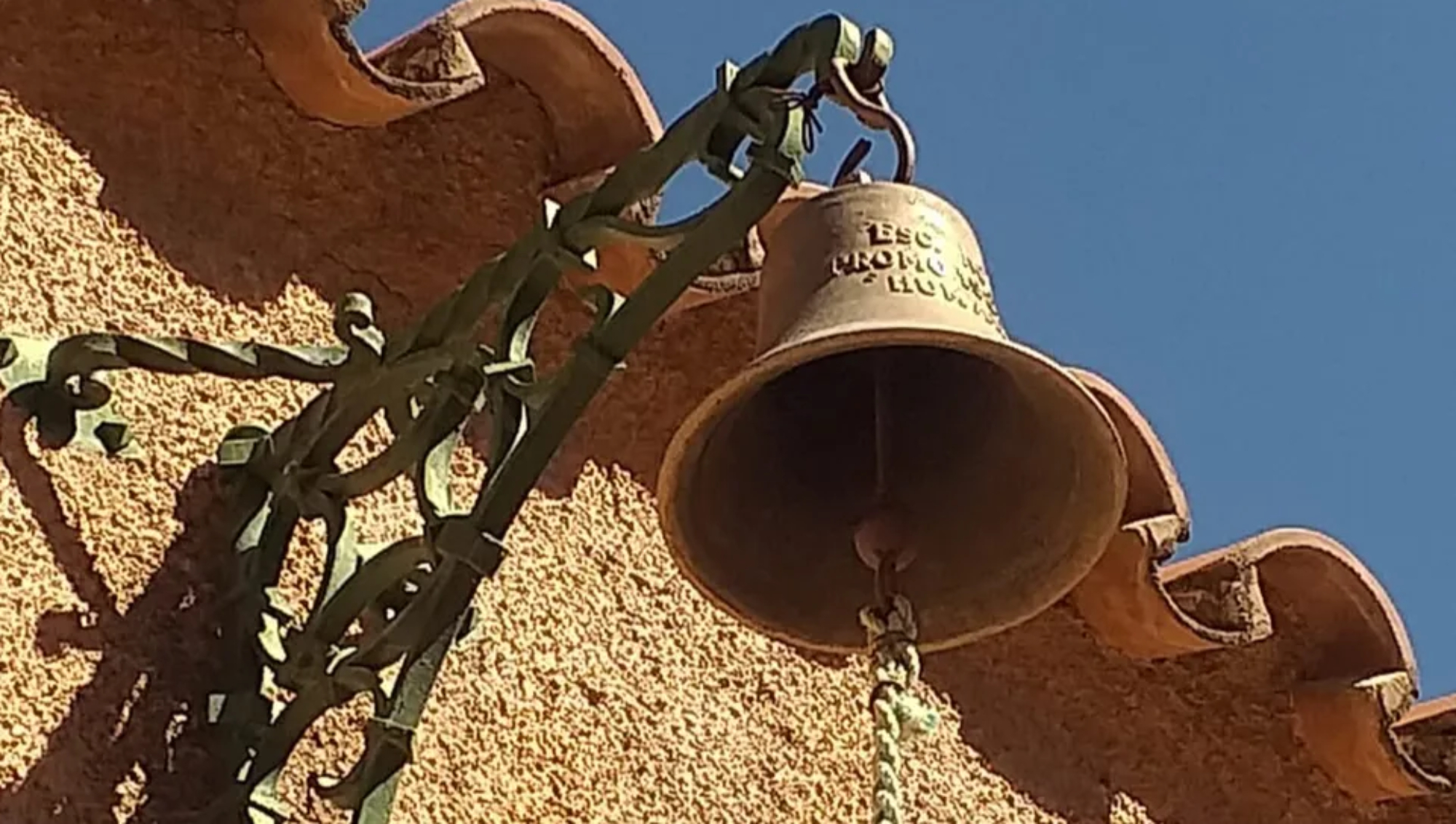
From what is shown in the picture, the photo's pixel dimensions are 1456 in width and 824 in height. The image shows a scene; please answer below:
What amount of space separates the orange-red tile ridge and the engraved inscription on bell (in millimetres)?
419

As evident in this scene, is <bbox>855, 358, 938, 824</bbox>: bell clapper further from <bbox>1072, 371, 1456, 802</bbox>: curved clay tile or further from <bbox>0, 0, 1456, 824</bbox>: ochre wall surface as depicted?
<bbox>1072, 371, 1456, 802</bbox>: curved clay tile

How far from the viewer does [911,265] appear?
9.74 ft

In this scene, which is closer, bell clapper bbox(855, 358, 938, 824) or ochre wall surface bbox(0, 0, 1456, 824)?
bell clapper bbox(855, 358, 938, 824)

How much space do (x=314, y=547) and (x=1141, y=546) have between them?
3.93 ft

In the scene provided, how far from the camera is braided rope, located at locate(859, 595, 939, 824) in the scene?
2.73m

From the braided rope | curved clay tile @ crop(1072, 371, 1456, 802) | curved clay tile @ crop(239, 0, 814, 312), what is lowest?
the braided rope

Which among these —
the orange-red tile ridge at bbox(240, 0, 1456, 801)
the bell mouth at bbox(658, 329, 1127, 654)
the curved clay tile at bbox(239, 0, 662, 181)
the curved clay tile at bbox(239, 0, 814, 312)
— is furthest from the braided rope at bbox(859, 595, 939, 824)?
the curved clay tile at bbox(239, 0, 662, 181)

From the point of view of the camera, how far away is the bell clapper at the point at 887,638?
8.98ft

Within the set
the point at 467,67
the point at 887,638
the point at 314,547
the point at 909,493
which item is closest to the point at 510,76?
the point at 467,67

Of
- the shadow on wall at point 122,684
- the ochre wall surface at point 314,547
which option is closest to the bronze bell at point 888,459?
the ochre wall surface at point 314,547

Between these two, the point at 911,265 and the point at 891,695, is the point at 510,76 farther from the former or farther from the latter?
the point at 891,695

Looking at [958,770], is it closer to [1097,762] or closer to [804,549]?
[1097,762]

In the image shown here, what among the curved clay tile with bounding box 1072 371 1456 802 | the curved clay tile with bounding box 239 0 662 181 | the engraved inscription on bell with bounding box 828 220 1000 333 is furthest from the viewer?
the curved clay tile with bounding box 1072 371 1456 802

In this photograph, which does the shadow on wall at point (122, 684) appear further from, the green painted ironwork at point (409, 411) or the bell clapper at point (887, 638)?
the bell clapper at point (887, 638)
